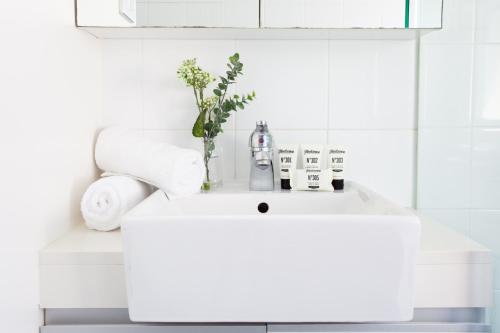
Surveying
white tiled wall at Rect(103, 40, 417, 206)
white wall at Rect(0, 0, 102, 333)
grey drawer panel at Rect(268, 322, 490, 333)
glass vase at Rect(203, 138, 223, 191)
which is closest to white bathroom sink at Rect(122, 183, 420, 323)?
grey drawer panel at Rect(268, 322, 490, 333)

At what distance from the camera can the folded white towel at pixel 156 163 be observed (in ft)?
3.72

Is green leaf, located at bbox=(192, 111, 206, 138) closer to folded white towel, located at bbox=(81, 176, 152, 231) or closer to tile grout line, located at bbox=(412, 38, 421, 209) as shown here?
folded white towel, located at bbox=(81, 176, 152, 231)

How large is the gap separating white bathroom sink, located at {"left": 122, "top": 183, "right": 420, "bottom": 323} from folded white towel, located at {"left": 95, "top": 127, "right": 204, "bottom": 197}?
0.97 feet

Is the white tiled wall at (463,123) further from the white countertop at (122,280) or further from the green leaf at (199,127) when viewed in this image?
the green leaf at (199,127)

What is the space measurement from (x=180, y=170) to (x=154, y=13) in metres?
0.41

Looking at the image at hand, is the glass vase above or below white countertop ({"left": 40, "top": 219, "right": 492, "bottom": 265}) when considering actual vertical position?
above

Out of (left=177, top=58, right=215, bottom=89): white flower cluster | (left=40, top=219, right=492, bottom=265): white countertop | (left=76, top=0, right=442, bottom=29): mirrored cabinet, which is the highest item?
(left=76, top=0, right=442, bottom=29): mirrored cabinet

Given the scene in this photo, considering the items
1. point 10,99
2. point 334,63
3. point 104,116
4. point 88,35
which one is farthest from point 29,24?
point 334,63

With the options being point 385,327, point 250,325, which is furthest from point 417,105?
point 250,325

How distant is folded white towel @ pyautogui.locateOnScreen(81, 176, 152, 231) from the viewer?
3.58 ft

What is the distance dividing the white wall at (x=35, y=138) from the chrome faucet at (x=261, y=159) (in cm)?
41

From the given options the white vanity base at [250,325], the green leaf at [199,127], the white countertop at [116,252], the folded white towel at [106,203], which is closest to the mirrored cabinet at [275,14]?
the green leaf at [199,127]

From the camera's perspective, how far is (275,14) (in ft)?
4.22

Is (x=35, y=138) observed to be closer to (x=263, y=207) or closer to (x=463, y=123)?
(x=263, y=207)
